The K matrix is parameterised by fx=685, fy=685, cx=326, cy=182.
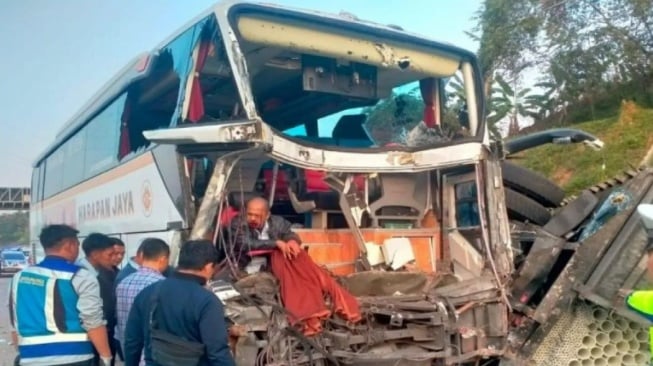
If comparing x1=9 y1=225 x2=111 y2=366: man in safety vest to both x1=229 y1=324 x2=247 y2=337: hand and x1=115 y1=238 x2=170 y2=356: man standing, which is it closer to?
x1=115 y1=238 x2=170 y2=356: man standing

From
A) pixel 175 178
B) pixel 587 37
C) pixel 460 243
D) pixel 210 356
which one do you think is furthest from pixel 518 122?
pixel 210 356

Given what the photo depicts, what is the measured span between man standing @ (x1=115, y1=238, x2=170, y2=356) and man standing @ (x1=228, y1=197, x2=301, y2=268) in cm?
60

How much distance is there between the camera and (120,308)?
4332 mm

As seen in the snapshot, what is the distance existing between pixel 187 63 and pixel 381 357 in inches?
98.2

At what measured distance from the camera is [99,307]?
414cm

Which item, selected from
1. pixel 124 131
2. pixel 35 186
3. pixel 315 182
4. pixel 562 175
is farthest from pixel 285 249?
pixel 562 175

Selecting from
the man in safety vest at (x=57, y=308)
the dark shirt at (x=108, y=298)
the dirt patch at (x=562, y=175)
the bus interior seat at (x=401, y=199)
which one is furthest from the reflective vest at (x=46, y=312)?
the dirt patch at (x=562, y=175)

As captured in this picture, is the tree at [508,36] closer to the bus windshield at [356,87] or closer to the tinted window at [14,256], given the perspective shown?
the bus windshield at [356,87]

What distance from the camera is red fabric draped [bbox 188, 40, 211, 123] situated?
4.90 meters

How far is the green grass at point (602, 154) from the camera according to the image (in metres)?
14.3

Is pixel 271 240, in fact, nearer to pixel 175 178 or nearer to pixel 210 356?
pixel 175 178

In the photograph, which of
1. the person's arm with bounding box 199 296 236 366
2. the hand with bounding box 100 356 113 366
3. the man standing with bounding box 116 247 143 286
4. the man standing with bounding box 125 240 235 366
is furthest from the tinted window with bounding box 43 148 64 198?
the person's arm with bounding box 199 296 236 366

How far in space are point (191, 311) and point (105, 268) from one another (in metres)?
1.92

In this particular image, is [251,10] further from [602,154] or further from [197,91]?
[602,154]
